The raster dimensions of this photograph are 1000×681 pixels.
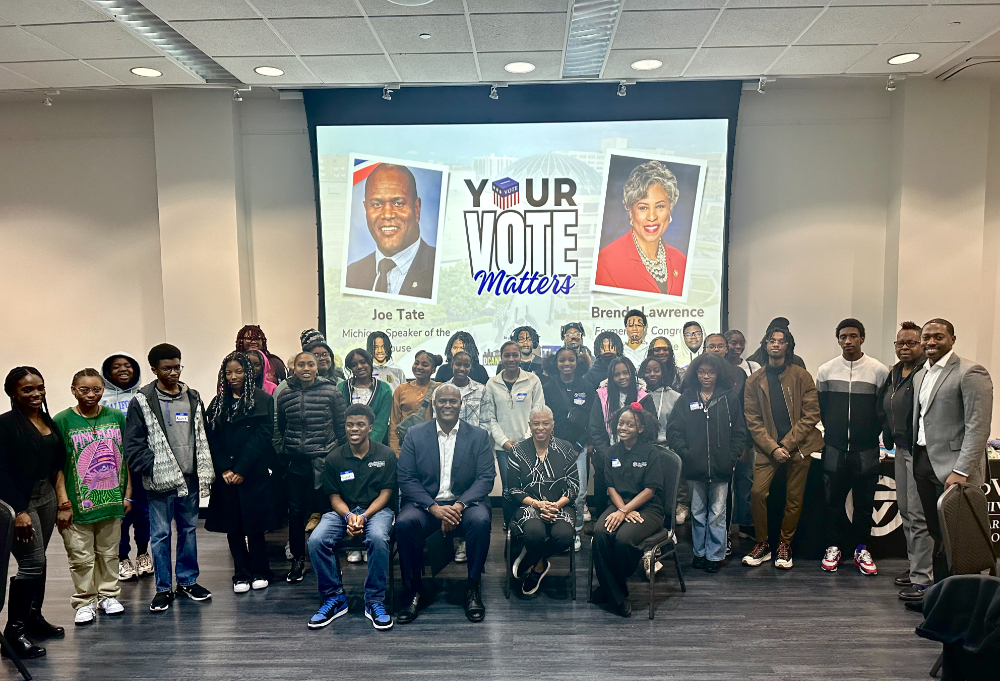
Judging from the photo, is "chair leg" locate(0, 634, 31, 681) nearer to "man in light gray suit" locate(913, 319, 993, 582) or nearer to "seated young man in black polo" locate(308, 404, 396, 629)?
"seated young man in black polo" locate(308, 404, 396, 629)

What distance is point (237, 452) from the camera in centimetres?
417

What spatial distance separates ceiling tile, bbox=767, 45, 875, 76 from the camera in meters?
5.03

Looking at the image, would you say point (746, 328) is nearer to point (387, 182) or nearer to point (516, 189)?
point (516, 189)

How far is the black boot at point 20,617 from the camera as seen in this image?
3.47 meters

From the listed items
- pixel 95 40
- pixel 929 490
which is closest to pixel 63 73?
pixel 95 40

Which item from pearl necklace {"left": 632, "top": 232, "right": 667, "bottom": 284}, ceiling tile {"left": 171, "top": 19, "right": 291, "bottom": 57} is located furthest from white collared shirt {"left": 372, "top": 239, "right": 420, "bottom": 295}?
pearl necklace {"left": 632, "top": 232, "right": 667, "bottom": 284}

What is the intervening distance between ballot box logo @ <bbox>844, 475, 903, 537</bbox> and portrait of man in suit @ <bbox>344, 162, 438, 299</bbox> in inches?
155

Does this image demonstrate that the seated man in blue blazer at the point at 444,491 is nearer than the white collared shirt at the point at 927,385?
No

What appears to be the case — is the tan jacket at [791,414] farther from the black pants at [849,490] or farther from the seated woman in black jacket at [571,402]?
the seated woman in black jacket at [571,402]

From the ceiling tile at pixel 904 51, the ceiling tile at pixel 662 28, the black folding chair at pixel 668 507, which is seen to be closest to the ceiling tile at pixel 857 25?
the ceiling tile at pixel 904 51

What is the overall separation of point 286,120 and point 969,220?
20.6 ft

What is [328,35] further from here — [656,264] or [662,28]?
[656,264]

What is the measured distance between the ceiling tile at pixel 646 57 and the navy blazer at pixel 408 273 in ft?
7.35

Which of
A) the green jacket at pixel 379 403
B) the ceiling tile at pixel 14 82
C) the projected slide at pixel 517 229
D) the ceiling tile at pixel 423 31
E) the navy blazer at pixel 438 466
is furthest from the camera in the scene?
the projected slide at pixel 517 229
